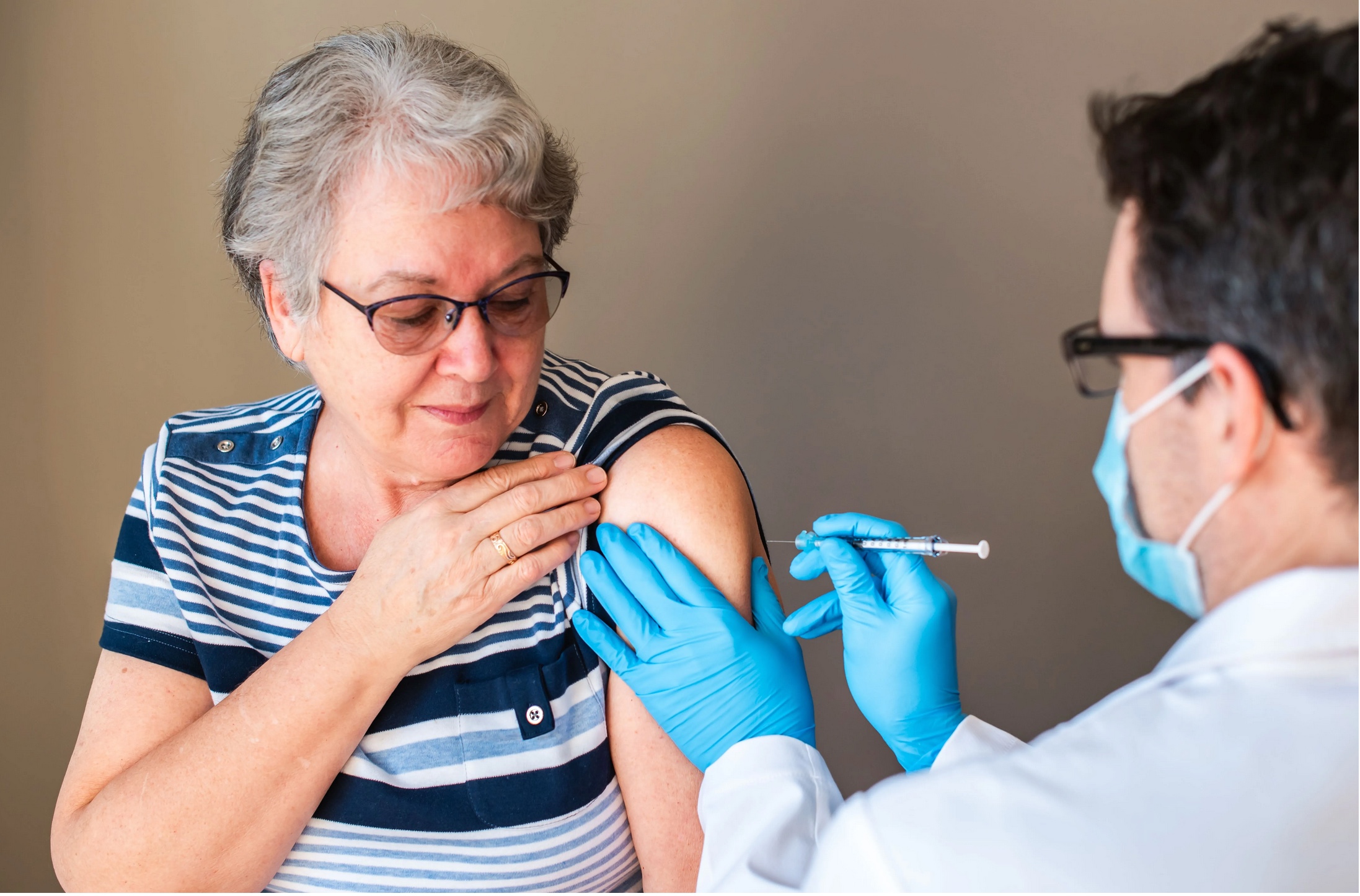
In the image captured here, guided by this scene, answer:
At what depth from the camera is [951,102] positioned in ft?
6.50

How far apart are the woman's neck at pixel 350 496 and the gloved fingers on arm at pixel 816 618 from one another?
0.59m

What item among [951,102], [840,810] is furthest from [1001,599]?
[840,810]

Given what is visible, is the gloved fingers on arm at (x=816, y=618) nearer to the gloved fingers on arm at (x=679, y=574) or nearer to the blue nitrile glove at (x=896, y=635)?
the blue nitrile glove at (x=896, y=635)

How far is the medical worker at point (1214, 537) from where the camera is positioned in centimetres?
71

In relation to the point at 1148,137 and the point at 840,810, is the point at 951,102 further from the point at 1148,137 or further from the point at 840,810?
the point at 840,810

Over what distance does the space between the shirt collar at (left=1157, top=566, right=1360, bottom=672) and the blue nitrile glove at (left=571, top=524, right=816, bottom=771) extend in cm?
59

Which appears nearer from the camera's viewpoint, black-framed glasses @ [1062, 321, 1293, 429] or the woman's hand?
black-framed glasses @ [1062, 321, 1293, 429]

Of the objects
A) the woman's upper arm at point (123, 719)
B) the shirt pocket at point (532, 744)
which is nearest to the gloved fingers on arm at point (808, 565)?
the shirt pocket at point (532, 744)

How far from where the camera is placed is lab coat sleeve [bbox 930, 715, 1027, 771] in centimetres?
119

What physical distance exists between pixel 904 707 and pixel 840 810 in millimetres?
545

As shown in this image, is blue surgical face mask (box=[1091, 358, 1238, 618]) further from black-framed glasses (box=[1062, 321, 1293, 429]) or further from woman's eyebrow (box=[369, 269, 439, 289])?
woman's eyebrow (box=[369, 269, 439, 289])

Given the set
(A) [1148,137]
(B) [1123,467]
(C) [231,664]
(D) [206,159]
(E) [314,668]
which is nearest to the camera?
(A) [1148,137]

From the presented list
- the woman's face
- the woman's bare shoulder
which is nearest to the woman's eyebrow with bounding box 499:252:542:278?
the woman's face

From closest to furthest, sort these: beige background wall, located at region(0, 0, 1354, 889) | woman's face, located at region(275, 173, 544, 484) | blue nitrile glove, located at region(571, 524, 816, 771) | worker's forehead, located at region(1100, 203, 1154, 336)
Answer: worker's forehead, located at region(1100, 203, 1154, 336)
woman's face, located at region(275, 173, 544, 484)
blue nitrile glove, located at region(571, 524, 816, 771)
beige background wall, located at region(0, 0, 1354, 889)
